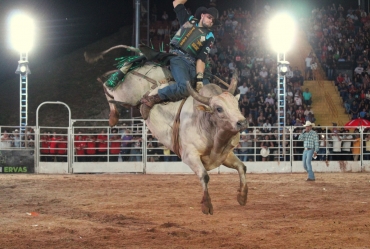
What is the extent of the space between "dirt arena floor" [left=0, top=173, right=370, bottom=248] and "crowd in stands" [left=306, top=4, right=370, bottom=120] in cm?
954

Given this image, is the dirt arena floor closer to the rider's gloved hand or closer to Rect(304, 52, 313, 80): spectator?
the rider's gloved hand

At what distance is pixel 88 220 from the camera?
8.00 metres

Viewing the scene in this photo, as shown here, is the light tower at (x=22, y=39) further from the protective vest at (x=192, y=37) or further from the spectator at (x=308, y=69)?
the spectator at (x=308, y=69)

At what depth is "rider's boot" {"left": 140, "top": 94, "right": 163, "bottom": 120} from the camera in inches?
290

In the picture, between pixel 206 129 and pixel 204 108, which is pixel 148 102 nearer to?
pixel 206 129

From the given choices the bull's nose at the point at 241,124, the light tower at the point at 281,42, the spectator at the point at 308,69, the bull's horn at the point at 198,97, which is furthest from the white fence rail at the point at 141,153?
the bull's nose at the point at 241,124

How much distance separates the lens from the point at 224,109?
6.04 meters

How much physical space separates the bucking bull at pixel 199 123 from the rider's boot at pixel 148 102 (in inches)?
2.7

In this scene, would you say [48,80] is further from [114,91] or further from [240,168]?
[240,168]

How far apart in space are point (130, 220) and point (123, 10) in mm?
22061

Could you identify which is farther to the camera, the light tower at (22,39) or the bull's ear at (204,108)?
the light tower at (22,39)

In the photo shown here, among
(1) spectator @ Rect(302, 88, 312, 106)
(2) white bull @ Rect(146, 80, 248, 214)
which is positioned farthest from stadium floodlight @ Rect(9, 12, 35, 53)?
(2) white bull @ Rect(146, 80, 248, 214)

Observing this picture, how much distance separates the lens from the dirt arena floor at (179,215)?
21.1 feet

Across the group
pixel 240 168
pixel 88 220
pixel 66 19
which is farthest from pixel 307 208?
pixel 66 19
